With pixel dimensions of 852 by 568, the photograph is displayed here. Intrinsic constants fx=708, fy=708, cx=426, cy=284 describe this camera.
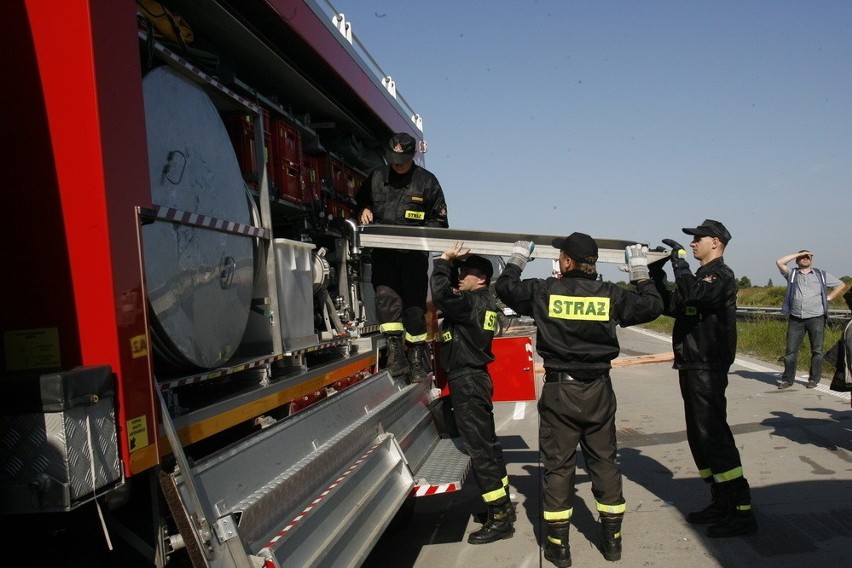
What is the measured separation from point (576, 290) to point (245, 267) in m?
2.03

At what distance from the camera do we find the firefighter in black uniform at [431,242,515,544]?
467 cm

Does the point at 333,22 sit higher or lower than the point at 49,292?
higher

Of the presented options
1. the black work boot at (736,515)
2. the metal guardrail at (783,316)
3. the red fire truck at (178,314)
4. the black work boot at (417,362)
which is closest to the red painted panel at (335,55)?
the red fire truck at (178,314)

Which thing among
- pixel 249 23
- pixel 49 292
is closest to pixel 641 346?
pixel 249 23

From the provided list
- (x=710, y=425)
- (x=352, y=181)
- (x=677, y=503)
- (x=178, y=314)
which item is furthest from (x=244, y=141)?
(x=677, y=503)

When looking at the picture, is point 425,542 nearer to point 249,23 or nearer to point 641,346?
point 249,23

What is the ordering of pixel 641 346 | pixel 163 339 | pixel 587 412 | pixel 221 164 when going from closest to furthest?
pixel 163 339 < pixel 221 164 < pixel 587 412 < pixel 641 346

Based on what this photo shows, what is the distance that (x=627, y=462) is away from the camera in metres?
6.48

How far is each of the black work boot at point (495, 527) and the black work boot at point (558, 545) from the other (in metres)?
0.48

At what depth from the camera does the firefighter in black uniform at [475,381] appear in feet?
15.3

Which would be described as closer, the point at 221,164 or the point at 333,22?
the point at 221,164

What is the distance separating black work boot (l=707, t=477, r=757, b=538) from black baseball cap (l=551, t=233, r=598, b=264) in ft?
5.70

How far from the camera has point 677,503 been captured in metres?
5.23

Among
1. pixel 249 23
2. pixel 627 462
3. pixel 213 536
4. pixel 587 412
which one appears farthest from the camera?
pixel 627 462
